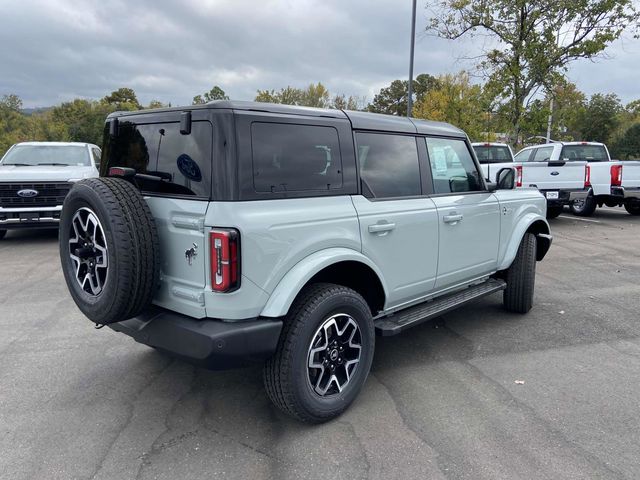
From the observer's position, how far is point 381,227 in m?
3.25

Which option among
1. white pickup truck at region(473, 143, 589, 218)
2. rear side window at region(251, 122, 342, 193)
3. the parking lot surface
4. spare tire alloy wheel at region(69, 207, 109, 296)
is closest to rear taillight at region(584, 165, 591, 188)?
white pickup truck at region(473, 143, 589, 218)

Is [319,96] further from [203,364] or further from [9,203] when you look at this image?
[203,364]

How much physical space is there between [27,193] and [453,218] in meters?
7.60

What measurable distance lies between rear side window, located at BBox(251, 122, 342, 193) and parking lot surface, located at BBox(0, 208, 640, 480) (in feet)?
4.92

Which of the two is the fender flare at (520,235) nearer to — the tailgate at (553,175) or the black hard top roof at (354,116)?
the black hard top roof at (354,116)

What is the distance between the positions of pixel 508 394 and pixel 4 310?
5.01 metres

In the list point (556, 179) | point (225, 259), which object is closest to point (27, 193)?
point (225, 259)

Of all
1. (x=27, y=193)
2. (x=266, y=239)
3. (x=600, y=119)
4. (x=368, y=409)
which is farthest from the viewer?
(x=600, y=119)

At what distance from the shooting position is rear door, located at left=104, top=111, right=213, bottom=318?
2.62 m

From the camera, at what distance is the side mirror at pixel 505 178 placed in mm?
4621

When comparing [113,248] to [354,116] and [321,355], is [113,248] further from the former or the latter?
[354,116]

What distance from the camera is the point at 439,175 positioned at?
13.2ft

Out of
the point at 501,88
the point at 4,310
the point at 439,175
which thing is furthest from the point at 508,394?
the point at 501,88

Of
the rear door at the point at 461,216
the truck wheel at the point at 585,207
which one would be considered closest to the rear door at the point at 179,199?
the rear door at the point at 461,216
